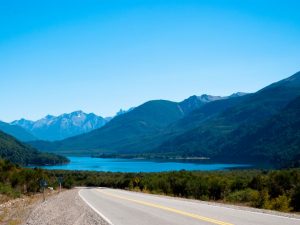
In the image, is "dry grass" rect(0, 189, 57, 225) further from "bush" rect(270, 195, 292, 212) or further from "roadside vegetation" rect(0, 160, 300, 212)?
"roadside vegetation" rect(0, 160, 300, 212)

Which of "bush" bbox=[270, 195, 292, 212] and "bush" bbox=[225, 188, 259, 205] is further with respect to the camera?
"bush" bbox=[225, 188, 259, 205]

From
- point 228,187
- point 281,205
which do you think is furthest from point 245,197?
point 281,205

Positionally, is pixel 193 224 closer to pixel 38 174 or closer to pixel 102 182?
pixel 38 174

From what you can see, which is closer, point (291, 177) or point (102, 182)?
point (291, 177)

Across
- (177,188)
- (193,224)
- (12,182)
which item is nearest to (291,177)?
(177,188)

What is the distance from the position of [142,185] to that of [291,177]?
27.1 metres

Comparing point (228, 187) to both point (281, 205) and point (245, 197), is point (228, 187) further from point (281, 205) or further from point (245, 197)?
point (281, 205)

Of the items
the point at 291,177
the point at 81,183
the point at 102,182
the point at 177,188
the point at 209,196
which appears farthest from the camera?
the point at 81,183

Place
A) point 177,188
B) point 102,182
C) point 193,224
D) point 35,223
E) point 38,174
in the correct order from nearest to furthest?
point 193,224 → point 35,223 → point 177,188 → point 38,174 → point 102,182

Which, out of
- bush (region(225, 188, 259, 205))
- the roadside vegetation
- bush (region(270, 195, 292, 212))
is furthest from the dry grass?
bush (region(225, 188, 259, 205))

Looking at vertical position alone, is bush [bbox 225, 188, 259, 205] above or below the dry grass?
below

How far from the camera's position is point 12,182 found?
71.1 meters

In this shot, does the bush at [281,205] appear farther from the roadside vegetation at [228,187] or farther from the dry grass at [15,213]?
the dry grass at [15,213]

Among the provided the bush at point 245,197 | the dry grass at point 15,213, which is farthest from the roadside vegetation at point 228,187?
the dry grass at point 15,213
